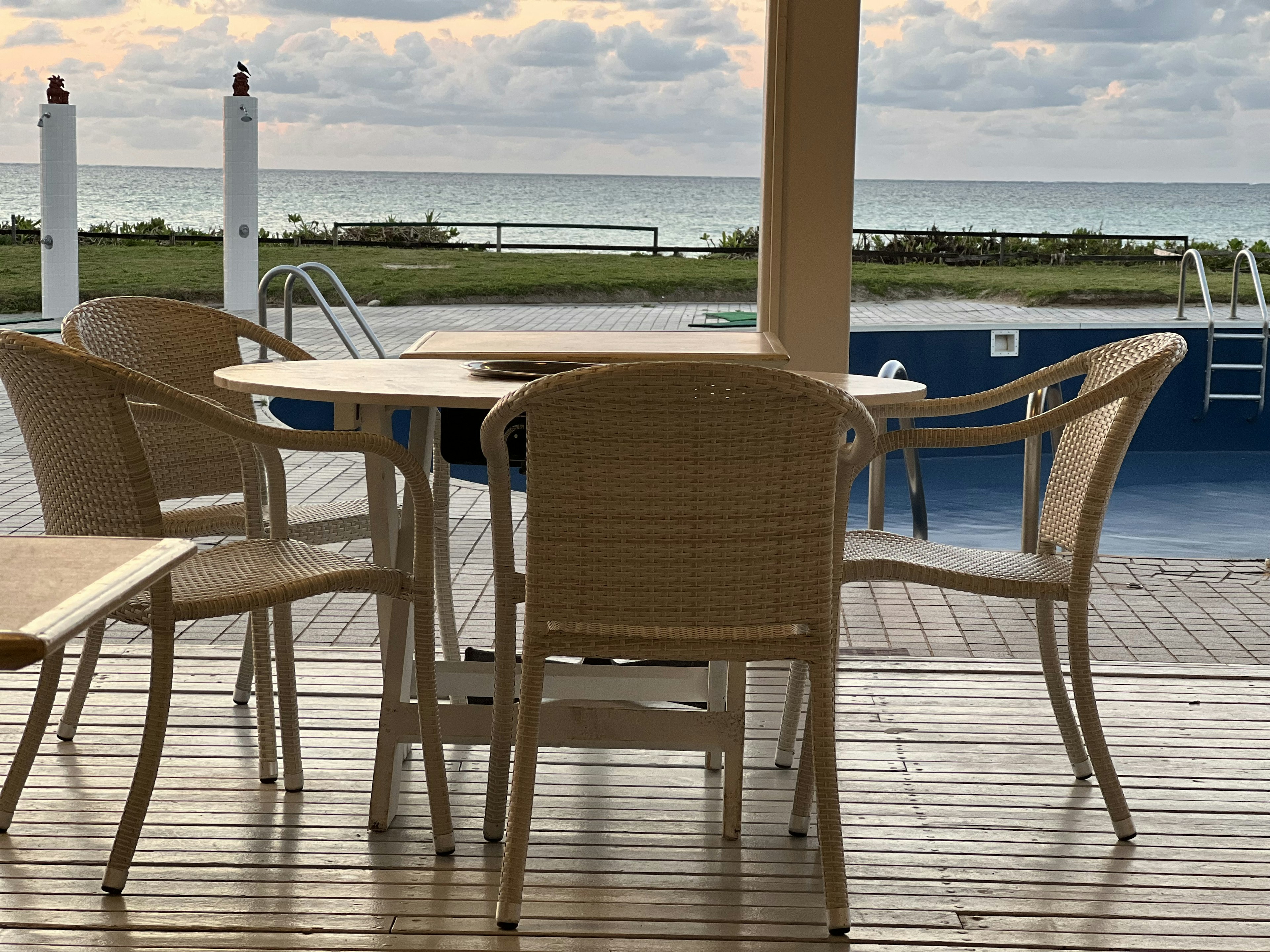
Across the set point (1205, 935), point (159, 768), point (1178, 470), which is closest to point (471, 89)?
point (159, 768)

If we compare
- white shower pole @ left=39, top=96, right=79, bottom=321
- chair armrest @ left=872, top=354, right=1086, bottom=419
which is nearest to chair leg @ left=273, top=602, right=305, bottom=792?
chair armrest @ left=872, top=354, right=1086, bottom=419

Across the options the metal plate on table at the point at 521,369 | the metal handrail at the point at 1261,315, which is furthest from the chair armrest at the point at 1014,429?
the metal handrail at the point at 1261,315

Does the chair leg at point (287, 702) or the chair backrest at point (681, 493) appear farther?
the chair leg at point (287, 702)

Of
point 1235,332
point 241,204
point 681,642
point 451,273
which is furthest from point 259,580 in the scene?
point 1235,332

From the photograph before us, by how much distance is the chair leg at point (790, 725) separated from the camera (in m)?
2.40

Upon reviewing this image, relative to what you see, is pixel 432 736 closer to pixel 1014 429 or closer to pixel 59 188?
pixel 1014 429

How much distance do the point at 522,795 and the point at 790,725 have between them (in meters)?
0.78

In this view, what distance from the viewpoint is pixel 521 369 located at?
225 cm

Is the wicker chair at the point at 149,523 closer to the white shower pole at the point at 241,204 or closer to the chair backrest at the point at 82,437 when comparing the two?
the chair backrest at the point at 82,437

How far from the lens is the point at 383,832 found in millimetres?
2104

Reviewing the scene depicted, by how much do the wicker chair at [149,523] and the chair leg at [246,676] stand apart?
512 mm

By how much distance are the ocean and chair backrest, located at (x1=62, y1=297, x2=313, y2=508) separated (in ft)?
2.03

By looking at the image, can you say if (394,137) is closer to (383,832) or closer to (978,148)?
(978,148)

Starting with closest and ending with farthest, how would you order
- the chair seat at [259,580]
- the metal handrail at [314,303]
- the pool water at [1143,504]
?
the chair seat at [259,580] → the metal handrail at [314,303] → the pool water at [1143,504]
